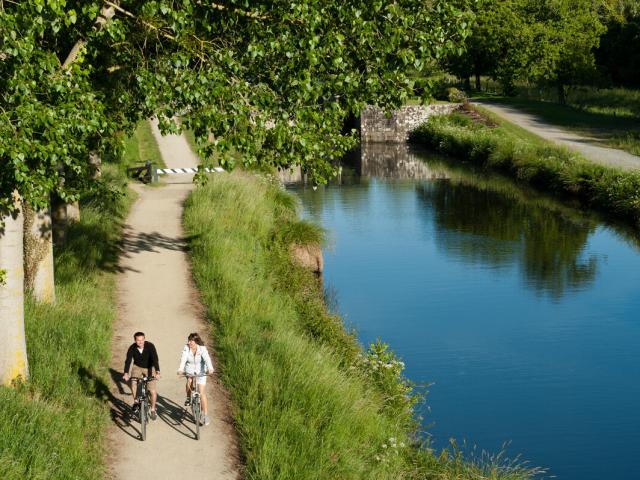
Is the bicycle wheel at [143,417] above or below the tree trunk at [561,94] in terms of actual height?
below

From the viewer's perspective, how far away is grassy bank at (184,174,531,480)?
13.4 metres

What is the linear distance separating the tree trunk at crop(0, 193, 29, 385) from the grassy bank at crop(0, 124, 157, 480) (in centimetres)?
38

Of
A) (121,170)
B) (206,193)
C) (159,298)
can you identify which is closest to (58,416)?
(159,298)

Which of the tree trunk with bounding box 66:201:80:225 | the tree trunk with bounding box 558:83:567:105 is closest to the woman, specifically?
the tree trunk with bounding box 66:201:80:225

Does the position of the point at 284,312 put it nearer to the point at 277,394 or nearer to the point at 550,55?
the point at 277,394

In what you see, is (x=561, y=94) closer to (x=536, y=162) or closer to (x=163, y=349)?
(x=536, y=162)

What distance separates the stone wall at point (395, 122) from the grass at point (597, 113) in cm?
620

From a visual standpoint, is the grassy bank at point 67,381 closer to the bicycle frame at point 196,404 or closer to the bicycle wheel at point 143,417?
the bicycle wheel at point 143,417

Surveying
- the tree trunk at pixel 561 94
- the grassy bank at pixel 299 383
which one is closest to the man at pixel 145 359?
the grassy bank at pixel 299 383

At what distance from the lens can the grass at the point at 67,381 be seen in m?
12.2

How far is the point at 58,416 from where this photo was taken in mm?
13344

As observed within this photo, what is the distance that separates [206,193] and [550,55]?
1774 inches

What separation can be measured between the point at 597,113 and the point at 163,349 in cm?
5117

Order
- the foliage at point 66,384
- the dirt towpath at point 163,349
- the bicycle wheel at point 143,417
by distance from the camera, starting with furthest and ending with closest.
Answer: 1. the bicycle wheel at point 143,417
2. the dirt towpath at point 163,349
3. the foliage at point 66,384
